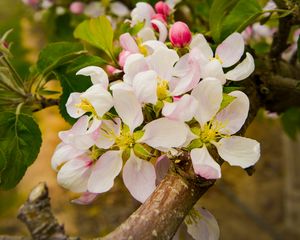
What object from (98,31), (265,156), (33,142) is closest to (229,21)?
(98,31)

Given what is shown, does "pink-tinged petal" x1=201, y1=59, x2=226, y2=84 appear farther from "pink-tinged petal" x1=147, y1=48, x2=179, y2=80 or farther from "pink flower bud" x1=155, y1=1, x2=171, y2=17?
"pink flower bud" x1=155, y1=1, x2=171, y2=17

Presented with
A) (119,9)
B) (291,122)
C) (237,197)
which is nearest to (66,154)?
(119,9)

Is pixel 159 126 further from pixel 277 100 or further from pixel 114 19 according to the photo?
pixel 114 19

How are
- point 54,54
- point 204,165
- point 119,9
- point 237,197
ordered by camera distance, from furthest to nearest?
point 237,197 < point 119,9 < point 54,54 < point 204,165

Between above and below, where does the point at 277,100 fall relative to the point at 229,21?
below

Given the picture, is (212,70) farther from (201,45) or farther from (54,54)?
(54,54)

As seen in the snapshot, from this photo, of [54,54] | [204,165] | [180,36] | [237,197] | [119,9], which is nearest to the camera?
[204,165]

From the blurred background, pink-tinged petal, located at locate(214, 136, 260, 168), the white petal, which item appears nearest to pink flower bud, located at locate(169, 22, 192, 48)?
pink-tinged petal, located at locate(214, 136, 260, 168)
